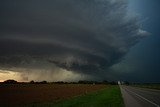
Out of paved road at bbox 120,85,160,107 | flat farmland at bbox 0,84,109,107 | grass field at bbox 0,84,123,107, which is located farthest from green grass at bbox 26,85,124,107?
flat farmland at bbox 0,84,109,107

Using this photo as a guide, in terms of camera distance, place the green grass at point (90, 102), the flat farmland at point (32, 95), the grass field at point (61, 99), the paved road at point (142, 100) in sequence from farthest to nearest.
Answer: the flat farmland at point (32, 95) → the grass field at point (61, 99) → the green grass at point (90, 102) → the paved road at point (142, 100)

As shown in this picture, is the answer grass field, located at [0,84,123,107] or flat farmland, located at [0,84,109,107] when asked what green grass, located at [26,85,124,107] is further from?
flat farmland, located at [0,84,109,107]

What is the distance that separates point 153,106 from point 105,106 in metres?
4.76

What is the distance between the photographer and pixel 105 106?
23.8 metres

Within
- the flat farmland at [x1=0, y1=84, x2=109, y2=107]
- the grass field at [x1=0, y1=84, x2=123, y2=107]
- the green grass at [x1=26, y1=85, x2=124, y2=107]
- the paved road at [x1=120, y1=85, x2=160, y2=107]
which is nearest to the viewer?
the paved road at [x1=120, y1=85, x2=160, y2=107]

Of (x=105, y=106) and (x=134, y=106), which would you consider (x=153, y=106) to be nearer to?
(x=134, y=106)

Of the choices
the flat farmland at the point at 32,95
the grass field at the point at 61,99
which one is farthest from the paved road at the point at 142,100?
the flat farmland at the point at 32,95

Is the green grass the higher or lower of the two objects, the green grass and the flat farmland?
the lower

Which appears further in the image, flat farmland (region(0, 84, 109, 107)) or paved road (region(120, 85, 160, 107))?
flat farmland (region(0, 84, 109, 107))

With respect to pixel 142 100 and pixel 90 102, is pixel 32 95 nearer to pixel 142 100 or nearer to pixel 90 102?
Result: pixel 90 102

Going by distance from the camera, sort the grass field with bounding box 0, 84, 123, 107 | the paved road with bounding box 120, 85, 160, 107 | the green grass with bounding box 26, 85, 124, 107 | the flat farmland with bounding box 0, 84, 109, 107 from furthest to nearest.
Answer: the flat farmland with bounding box 0, 84, 109, 107
the grass field with bounding box 0, 84, 123, 107
the green grass with bounding box 26, 85, 124, 107
the paved road with bounding box 120, 85, 160, 107

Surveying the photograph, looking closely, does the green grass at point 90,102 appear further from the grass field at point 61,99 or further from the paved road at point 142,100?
the paved road at point 142,100

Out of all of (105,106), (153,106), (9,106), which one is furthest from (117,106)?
(9,106)

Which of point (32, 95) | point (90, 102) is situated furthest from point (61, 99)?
point (32, 95)
